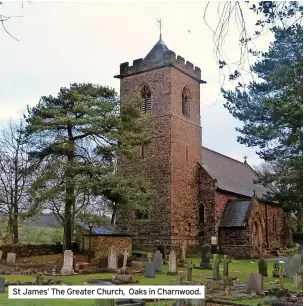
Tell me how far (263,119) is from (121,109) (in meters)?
9.31

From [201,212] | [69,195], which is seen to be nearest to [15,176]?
[69,195]

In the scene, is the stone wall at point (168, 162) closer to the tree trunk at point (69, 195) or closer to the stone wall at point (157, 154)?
the stone wall at point (157, 154)

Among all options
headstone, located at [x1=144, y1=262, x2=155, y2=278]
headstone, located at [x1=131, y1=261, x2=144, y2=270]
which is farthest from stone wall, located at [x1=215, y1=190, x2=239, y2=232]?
headstone, located at [x1=144, y1=262, x2=155, y2=278]

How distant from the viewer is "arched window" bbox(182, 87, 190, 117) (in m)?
15.5

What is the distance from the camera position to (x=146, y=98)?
18047 mm

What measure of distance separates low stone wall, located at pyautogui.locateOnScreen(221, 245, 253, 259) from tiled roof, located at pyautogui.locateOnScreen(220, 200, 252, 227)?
0.87m

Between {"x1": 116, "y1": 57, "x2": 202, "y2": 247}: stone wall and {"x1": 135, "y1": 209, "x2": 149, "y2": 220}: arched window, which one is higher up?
{"x1": 116, "y1": 57, "x2": 202, "y2": 247}: stone wall

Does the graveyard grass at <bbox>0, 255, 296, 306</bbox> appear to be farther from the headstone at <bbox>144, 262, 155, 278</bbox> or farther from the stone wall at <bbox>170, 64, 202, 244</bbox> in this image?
the stone wall at <bbox>170, 64, 202, 244</bbox>

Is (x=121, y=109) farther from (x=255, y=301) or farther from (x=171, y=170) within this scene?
(x=255, y=301)

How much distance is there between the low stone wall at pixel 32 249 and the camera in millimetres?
14816

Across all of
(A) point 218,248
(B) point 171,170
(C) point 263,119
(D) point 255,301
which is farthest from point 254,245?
(C) point 263,119

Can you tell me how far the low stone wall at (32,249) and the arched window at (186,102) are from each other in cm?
644

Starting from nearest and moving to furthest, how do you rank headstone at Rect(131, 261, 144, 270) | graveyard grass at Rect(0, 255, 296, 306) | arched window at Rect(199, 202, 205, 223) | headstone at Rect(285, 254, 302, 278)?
graveyard grass at Rect(0, 255, 296, 306)
headstone at Rect(285, 254, 302, 278)
headstone at Rect(131, 261, 144, 270)
arched window at Rect(199, 202, 205, 223)
